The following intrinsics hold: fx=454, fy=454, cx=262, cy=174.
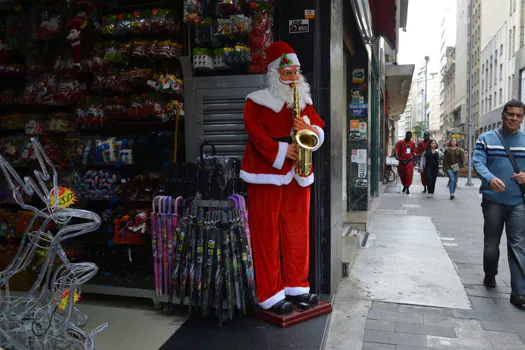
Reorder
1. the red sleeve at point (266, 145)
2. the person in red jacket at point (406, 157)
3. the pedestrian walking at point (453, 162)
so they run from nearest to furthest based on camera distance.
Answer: the red sleeve at point (266, 145), the pedestrian walking at point (453, 162), the person in red jacket at point (406, 157)

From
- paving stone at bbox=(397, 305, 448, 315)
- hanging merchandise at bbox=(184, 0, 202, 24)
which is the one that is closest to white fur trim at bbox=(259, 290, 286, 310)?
paving stone at bbox=(397, 305, 448, 315)

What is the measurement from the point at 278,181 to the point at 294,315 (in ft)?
3.62

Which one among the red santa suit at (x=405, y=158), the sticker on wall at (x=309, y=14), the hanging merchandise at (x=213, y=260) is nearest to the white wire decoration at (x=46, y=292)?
the hanging merchandise at (x=213, y=260)

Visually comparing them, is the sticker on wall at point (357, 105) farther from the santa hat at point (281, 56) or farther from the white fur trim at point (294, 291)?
the white fur trim at point (294, 291)

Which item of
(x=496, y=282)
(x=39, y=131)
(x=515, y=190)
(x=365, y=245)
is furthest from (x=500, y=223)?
(x=39, y=131)

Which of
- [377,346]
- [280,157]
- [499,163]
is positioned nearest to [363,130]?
[499,163]

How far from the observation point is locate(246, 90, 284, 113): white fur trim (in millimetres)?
3654

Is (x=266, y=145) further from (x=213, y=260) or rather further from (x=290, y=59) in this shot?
(x=213, y=260)

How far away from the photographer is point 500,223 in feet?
15.2

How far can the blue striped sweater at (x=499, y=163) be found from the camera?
14.6ft

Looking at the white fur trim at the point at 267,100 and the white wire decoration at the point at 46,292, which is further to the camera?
the white fur trim at the point at 267,100

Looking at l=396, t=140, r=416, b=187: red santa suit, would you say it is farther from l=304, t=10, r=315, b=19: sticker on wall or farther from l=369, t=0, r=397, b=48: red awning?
l=304, t=10, r=315, b=19: sticker on wall

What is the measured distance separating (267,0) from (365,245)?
13.7 ft

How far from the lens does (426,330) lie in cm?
372
